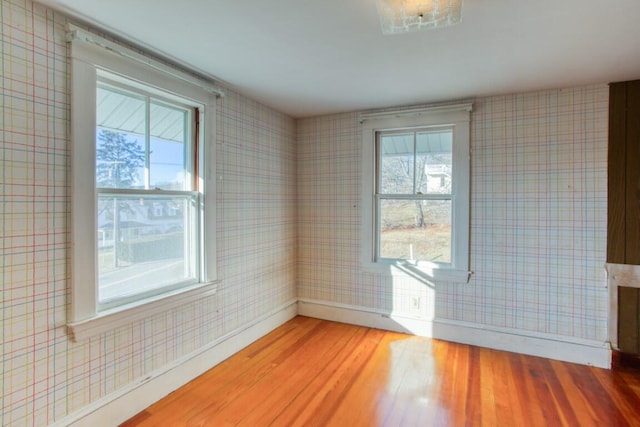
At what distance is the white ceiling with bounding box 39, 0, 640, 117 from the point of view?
1.61 metres

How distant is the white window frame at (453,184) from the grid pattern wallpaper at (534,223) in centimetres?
8

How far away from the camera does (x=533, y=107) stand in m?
2.79

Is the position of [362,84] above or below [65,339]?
above

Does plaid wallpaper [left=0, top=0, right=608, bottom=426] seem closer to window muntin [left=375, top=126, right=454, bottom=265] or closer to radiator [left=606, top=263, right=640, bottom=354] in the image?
radiator [left=606, top=263, right=640, bottom=354]

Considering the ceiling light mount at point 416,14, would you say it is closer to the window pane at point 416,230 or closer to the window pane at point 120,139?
the window pane at point 120,139

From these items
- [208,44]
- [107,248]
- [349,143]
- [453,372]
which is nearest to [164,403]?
[107,248]

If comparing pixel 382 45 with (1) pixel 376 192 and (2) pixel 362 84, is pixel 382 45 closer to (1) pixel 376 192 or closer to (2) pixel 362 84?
(2) pixel 362 84

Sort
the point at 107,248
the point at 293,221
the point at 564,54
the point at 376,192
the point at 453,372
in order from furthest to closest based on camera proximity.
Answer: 1. the point at 293,221
2. the point at 376,192
3. the point at 453,372
4. the point at 564,54
5. the point at 107,248

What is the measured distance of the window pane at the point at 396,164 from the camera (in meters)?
3.30

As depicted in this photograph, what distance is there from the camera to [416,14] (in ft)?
5.11

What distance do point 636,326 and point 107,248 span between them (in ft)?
12.4

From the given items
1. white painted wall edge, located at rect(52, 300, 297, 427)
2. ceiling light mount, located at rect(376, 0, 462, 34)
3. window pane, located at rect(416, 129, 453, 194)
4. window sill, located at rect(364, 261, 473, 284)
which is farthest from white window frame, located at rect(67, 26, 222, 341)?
window pane, located at rect(416, 129, 453, 194)

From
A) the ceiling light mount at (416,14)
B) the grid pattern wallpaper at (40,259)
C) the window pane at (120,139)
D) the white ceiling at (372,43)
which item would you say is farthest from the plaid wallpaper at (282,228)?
the ceiling light mount at (416,14)

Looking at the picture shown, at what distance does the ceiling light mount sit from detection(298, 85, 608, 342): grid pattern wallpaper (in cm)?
162
